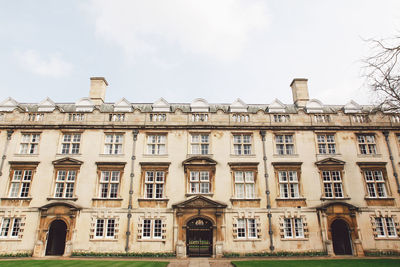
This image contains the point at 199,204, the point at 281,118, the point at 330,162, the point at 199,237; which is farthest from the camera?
the point at 281,118

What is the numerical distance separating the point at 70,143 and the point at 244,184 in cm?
1497

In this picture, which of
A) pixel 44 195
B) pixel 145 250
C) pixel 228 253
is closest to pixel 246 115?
pixel 228 253

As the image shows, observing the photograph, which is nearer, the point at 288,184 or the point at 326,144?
the point at 288,184

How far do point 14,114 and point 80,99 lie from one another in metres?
5.46

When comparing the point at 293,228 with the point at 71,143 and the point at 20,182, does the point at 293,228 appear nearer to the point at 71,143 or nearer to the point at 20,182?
the point at 71,143

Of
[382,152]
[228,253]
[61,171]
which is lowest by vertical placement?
[228,253]

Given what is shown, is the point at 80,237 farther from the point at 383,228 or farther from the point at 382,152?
the point at 382,152

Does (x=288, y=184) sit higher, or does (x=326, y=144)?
(x=326, y=144)

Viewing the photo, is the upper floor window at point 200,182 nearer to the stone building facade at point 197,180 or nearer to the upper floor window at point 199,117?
the stone building facade at point 197,180

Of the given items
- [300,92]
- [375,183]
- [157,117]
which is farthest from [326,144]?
[157,117]

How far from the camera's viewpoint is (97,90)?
87.6ft

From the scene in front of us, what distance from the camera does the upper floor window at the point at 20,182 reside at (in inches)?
806

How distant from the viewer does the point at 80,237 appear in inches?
761

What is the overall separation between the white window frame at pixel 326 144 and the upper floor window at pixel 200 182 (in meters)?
9.89
